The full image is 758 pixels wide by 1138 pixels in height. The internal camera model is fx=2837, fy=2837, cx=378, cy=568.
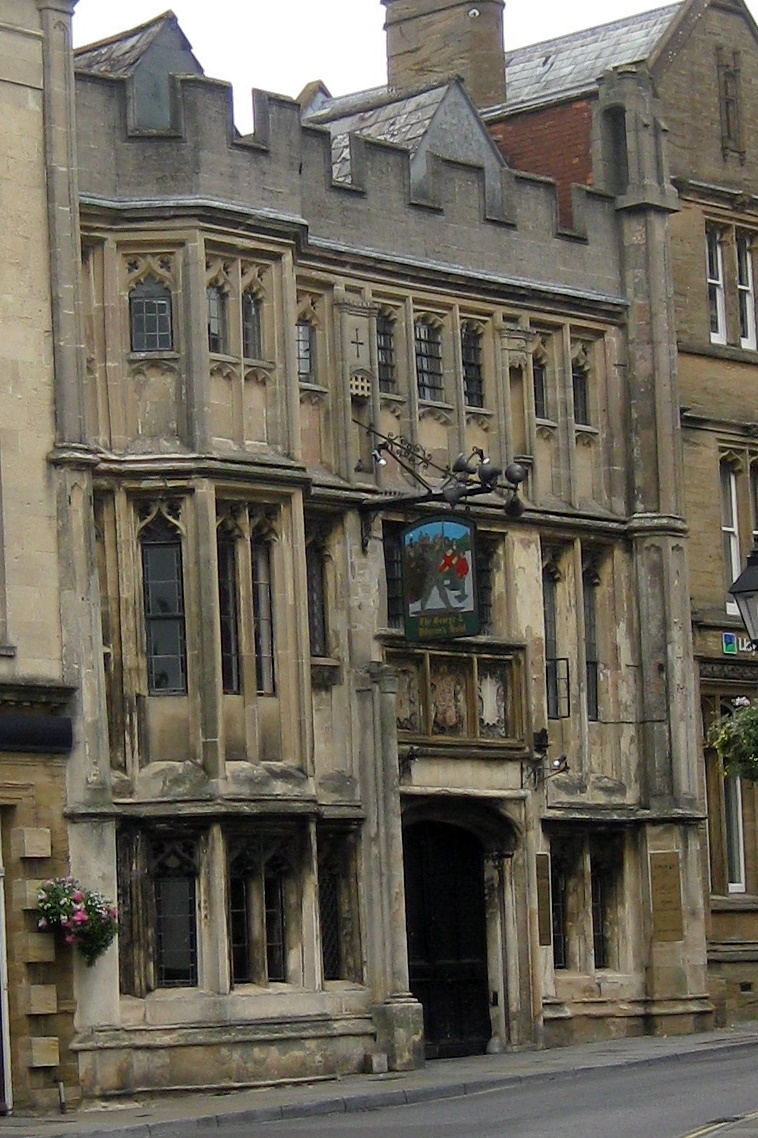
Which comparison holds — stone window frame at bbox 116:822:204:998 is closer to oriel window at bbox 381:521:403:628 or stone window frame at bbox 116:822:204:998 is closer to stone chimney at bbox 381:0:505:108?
oriel window at bbox 381:521:403:628

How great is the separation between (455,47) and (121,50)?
8.91m

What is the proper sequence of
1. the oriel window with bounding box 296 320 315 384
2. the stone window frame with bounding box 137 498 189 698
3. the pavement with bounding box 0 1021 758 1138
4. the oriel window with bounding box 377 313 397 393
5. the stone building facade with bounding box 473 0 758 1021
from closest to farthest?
1. the pavement with bounding box 0 1021 758 1138
2. the stone window frame with bounding box 137 498 189 698
3. the oriel window with bounding box 296 320 315 384
4. the oriel window with bounding box 377 313 397 393
5. the stone building facade with bounding box 473 0 758 1021

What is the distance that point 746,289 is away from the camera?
3856 cm

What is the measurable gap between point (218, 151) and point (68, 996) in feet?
30.0

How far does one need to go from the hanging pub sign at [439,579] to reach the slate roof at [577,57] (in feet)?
27.2

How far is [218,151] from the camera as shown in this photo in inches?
1200

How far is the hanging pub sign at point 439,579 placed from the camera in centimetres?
3127

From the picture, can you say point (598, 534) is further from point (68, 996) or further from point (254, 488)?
point (68, 996)

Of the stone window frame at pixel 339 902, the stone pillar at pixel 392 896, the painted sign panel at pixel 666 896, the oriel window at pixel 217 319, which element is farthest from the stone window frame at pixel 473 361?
the painted sign panel at pixel 666 896

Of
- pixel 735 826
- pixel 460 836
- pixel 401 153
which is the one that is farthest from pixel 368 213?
pixel 735 826

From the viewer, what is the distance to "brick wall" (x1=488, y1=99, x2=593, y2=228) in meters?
37.2

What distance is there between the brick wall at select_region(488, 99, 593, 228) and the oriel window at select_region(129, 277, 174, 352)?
8.02m

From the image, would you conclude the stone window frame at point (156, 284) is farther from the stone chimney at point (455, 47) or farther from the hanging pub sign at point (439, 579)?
the stone chimney at point (455, 47)

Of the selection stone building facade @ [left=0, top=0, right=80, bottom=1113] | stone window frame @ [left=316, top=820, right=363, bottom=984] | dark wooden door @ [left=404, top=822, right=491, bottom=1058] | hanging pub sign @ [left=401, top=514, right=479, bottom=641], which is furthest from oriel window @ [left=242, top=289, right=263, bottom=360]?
dark wooden door @ [left=404, top=822, right=491, bottom=1058]
